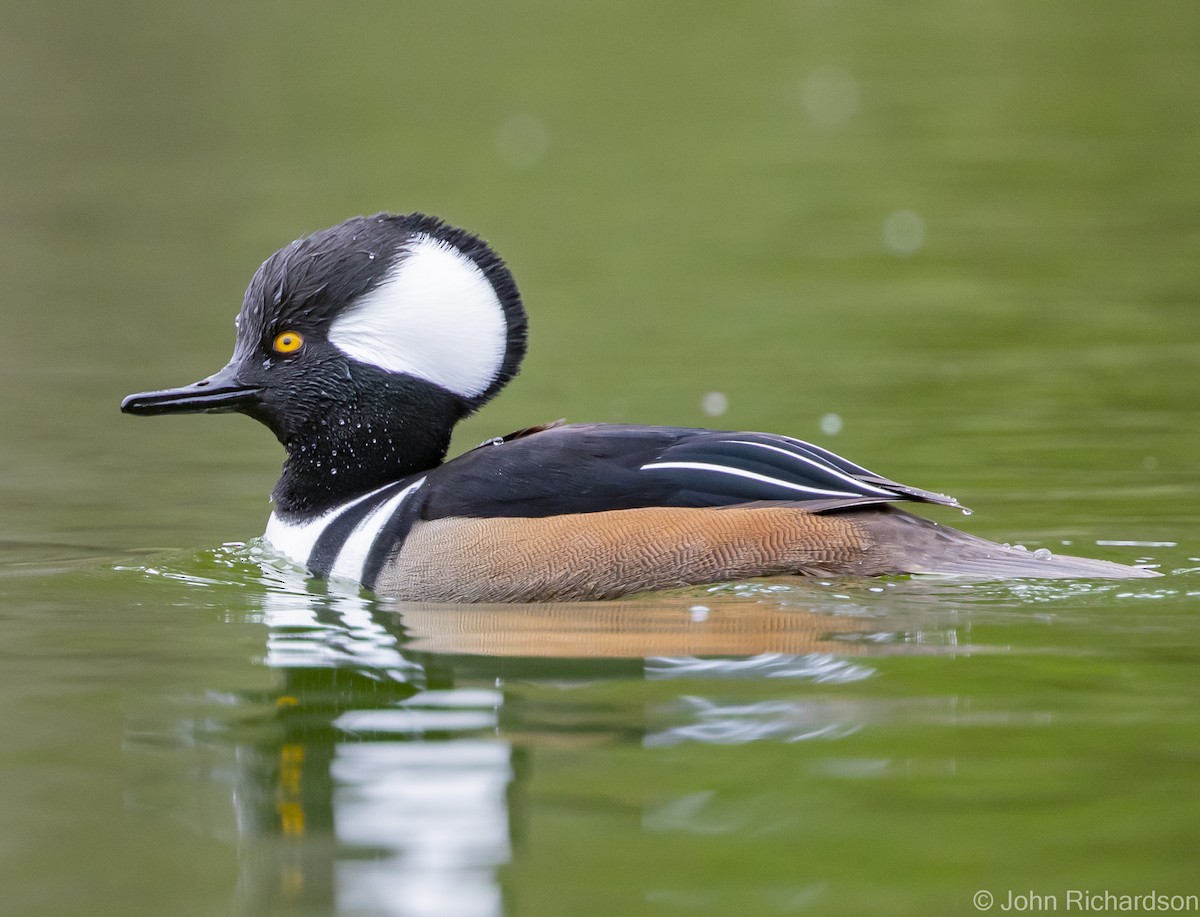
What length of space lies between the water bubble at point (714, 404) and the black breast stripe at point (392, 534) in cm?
317

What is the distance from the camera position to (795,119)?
2059cm

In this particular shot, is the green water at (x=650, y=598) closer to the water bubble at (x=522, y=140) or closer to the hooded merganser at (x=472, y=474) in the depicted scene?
the water bubble at (x=522, y=140)

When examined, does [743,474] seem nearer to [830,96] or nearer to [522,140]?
[522,140]

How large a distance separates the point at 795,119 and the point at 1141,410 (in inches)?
478

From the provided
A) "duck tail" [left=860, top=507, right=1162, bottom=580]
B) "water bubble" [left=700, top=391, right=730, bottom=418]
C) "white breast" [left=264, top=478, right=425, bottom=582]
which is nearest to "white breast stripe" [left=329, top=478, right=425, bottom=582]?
"white breast" [left=264, top=478, right=425, bottom=582]

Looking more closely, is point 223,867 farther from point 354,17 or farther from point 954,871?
point 354,17

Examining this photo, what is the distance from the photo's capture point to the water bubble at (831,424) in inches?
348

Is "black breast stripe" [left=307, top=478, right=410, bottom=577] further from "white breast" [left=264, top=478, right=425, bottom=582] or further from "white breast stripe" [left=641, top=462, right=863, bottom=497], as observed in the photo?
"white breast stripe" [left=641, top=462, right=863, bottom=497]

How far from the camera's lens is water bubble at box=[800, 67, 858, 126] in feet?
67.8

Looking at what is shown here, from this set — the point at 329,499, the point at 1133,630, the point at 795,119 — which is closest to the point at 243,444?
the point at 329,499

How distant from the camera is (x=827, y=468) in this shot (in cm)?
629

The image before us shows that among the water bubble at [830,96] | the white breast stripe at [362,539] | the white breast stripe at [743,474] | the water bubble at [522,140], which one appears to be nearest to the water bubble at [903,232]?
the water bubble at [522,140]

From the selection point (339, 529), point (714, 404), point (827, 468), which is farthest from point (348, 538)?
point (714, 404)

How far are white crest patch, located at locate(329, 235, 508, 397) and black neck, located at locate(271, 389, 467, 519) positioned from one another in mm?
160
